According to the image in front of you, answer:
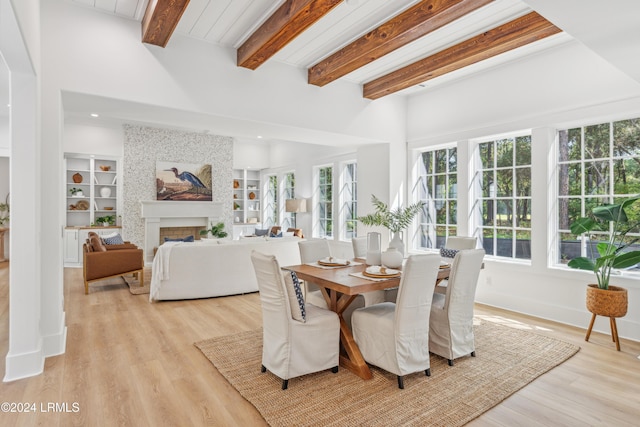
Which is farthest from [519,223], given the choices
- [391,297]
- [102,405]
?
[102,405]

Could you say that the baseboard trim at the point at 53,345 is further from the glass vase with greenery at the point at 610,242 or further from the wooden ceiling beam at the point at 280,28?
the glass vase with greenery at the point at 610,242

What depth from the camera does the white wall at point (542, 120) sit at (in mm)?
3698

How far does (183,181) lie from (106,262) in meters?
3.60

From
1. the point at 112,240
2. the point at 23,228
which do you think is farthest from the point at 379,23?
the point at 112,240

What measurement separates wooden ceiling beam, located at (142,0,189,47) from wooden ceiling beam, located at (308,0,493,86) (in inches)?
70.8

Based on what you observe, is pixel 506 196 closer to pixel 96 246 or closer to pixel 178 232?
pixel 96 246

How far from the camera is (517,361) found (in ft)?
9.80

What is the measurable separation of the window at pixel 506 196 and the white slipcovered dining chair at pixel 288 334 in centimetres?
303

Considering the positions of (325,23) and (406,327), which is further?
(325,23)

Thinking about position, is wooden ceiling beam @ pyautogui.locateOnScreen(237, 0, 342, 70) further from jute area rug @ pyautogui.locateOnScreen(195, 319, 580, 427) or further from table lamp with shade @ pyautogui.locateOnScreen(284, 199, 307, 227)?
table lamp with shade @ pyautogui.locateOnScreen(284, 199, 307, 227)

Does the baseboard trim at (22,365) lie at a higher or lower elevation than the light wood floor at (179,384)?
higher

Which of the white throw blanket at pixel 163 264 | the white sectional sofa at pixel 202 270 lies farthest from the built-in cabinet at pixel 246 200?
the white throw blanket at pixel 163 264

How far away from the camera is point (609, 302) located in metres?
3.24

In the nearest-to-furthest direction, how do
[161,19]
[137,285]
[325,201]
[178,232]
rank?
[161,19], [137,285], [325,201], [178,232]
